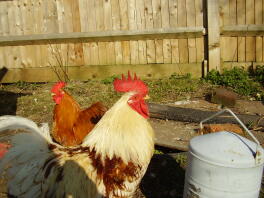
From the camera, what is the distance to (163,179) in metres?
4.03

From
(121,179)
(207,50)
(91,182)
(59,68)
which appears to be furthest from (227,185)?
(59,68)

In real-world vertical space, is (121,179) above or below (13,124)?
below

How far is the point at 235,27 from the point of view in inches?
298

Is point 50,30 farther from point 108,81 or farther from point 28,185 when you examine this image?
point 28,185

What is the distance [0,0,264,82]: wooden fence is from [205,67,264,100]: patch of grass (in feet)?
0.82

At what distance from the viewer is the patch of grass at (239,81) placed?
23.0 ft

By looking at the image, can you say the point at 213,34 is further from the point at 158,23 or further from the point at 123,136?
the point at 123,136

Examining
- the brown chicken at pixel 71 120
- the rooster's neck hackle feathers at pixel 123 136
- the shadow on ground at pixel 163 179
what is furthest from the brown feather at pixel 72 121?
the rooster's neck hackle feathers at pixel 123 136

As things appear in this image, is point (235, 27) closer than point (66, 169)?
No

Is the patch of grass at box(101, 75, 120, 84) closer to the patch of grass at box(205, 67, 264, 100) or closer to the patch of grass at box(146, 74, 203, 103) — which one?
the patch of grass at box(146, 74, 203, 103)

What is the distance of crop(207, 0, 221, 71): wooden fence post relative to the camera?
750 cm

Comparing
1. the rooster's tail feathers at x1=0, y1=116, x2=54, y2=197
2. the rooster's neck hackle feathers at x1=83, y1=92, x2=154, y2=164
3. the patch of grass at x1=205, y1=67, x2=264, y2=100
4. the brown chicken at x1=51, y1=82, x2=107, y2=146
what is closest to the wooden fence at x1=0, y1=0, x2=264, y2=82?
the patch of grass at x1=205, y1=67, x2=264, y2=100

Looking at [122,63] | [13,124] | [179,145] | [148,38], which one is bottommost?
[179,145]

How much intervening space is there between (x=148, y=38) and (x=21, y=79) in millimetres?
3658
